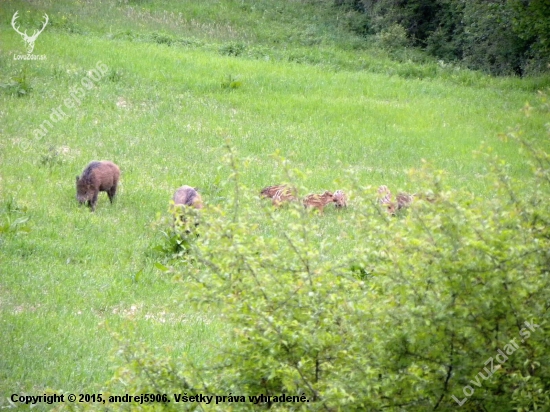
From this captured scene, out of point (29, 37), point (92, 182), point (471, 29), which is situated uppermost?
point (471, 29)

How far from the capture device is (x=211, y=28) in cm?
3528

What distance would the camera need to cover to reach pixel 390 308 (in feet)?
16.2

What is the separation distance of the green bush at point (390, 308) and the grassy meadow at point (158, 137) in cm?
54

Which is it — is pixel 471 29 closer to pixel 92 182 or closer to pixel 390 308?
pixel 92 182

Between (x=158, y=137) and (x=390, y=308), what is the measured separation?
1498 centimetres

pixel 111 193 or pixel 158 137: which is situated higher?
pixel 111 193

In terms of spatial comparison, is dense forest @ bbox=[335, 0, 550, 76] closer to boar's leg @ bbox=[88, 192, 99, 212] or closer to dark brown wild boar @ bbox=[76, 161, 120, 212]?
dark brown wild boar @ bbox=[76, 161, 120, 212]

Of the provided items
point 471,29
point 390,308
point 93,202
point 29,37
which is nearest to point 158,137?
point 93,202

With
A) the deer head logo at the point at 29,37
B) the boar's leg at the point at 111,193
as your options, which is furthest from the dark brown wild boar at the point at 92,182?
the deer head logo at the point at 29,37

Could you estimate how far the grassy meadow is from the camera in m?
9.32

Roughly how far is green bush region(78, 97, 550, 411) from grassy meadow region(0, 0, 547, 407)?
54 cm

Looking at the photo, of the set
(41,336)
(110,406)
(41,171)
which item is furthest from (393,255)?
(41,171)

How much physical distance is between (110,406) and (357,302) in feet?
7.17

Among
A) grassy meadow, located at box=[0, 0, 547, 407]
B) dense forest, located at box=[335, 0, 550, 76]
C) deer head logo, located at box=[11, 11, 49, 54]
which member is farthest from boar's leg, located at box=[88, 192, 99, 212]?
dense forest, located at box=[335, 0, 550, 76]
